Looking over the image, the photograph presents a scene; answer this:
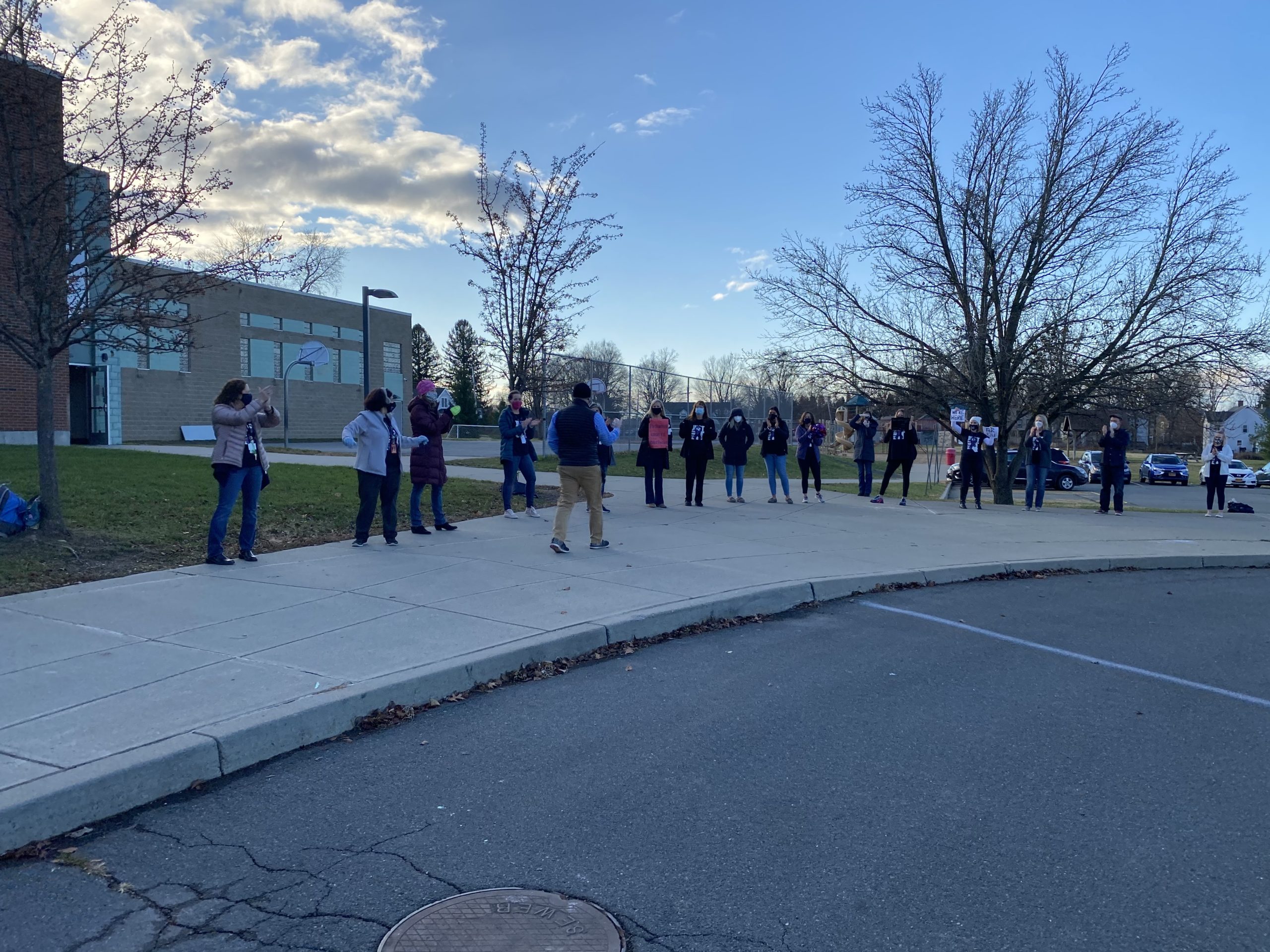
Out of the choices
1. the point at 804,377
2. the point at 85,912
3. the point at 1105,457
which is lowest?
the point at 85,912

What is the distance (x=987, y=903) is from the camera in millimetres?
3295

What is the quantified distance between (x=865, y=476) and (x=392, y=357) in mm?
35066

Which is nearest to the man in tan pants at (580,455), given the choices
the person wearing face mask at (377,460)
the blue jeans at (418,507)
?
the person wearing face mask at (377,460)

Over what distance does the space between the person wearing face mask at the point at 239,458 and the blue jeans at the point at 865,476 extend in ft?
39.9

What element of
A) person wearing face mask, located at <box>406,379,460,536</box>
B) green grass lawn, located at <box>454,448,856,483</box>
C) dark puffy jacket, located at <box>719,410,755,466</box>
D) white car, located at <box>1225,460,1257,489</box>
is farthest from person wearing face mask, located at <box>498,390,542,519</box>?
white car, located at <box>1225,460,1257,489</box>

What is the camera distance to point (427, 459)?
36.9 ft

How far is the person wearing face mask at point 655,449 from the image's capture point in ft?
48.7

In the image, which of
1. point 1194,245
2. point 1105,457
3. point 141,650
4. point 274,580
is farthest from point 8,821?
point 1194,245

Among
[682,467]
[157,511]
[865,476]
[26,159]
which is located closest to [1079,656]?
[157,511]

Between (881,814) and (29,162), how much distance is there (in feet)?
31.1

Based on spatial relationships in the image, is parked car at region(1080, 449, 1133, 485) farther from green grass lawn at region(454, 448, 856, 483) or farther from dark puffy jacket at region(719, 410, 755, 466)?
dark puffy jacket at region(719, 410, 755, 466)

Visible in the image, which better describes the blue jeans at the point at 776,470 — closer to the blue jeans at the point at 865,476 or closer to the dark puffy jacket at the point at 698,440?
the dark puffy jacket at the point at 698,440

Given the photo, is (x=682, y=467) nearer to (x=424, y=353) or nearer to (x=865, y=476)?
(x=865, y=476)

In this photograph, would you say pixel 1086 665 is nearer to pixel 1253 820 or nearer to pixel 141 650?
pixel 1253 820
